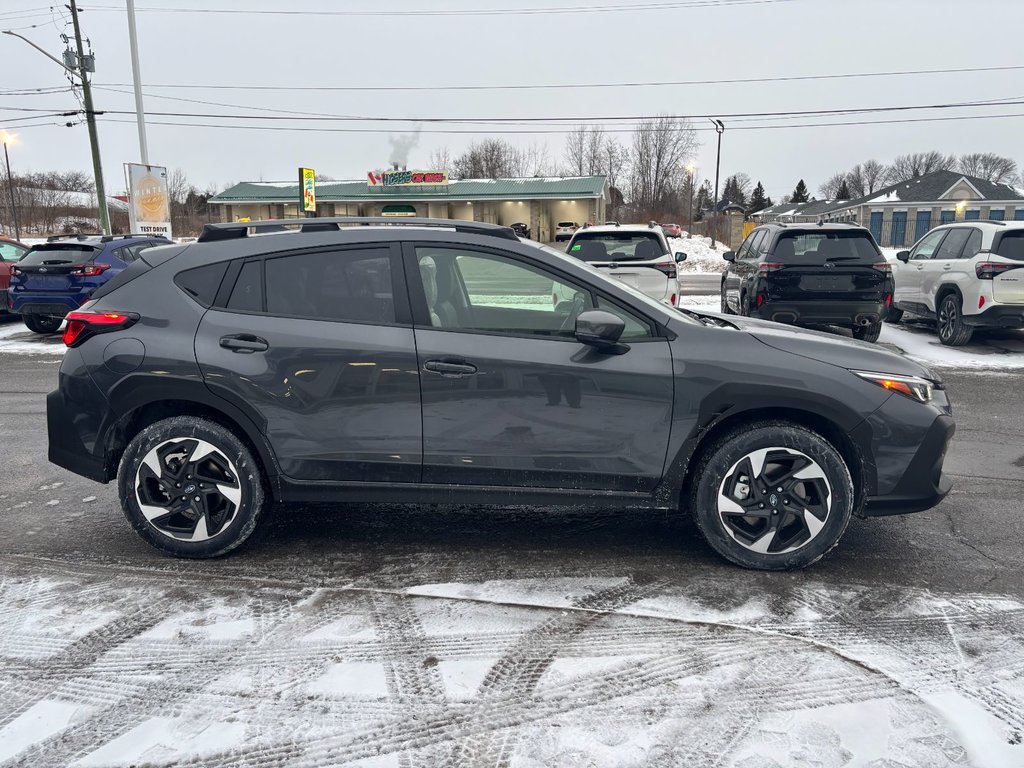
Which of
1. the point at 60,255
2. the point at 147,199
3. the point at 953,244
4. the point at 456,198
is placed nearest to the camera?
the point at 953,244

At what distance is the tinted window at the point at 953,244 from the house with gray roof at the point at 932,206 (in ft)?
157

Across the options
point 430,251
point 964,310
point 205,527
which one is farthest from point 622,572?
point 964,310

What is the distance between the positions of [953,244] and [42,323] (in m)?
14.7

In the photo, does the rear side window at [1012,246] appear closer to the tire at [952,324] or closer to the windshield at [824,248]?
the tire at [952,324]

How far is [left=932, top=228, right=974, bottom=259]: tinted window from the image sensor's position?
1056 cm

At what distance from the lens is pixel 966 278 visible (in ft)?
33.3

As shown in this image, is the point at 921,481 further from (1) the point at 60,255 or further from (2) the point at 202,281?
(1) the point at 60,255

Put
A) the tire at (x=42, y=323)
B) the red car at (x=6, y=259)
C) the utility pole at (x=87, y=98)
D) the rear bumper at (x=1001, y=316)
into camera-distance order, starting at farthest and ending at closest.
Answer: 1. the utility pole at (x=87, y=98)
2. the red car at (x=6, y=259)
3. the tire at (x=42, y=323)
4. the rear bumper at (x=1001, y=316)

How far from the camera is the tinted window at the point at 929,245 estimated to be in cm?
1134

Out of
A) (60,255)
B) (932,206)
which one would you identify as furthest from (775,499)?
(932,206)

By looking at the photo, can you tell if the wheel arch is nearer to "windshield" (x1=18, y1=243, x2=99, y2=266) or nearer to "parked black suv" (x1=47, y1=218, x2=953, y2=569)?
"parked black suv" (x1=47, y1=218, x2=953, y2=569)

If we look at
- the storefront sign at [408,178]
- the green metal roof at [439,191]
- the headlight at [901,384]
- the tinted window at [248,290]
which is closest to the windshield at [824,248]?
the headlight at [901,384]

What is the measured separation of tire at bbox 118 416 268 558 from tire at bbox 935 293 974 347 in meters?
10.2

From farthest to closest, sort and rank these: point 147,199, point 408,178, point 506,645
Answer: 1. point 408,178
2. point 147,199
3. point 506,645
